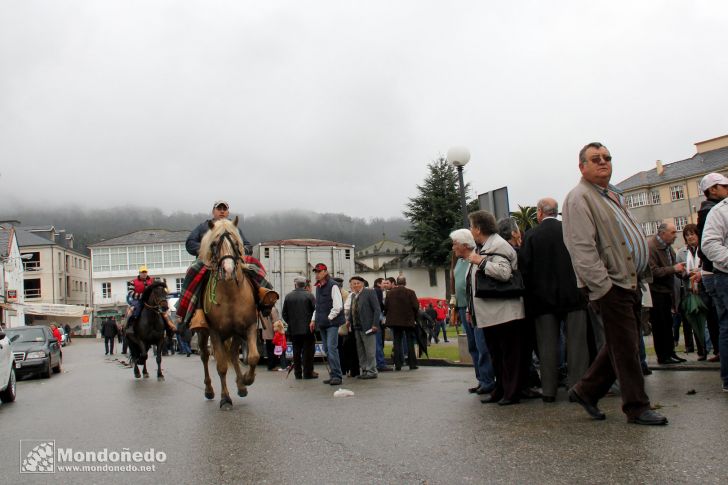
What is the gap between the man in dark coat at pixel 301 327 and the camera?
13352mm

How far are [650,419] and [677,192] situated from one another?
83.5 m

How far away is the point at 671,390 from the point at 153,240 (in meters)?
103

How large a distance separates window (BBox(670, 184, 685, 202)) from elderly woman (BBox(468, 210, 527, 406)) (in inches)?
3181

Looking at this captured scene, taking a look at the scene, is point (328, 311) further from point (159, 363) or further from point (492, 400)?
point (492, 400)

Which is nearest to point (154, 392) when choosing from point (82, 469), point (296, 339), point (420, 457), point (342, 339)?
point (296, 339)

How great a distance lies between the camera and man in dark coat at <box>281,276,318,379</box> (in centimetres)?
1335

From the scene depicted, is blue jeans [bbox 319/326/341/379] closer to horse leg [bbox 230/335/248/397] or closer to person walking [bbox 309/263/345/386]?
person walking [bbox 309/263/345/386]

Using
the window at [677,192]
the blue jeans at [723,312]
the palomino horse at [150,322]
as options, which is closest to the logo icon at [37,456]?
the blue jeans at [723,312]

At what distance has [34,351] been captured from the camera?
17562mm


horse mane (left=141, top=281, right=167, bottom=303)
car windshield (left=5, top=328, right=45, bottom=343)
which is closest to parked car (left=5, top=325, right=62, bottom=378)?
car windshield (left=5, top=328, right=45, bottom=343)

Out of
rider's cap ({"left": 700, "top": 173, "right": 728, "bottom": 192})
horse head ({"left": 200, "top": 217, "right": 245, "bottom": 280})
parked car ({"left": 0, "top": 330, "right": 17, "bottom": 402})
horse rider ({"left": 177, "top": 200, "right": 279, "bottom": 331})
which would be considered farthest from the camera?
parked car ({"left": 0, "top": 330, "right": 17, "bottom": 402})

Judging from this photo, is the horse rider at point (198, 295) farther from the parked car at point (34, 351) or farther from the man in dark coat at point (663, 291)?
the parked car at point (34, 351)

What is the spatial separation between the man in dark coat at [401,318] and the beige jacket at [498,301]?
7.03 meters

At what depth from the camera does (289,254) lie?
73.3 feet
